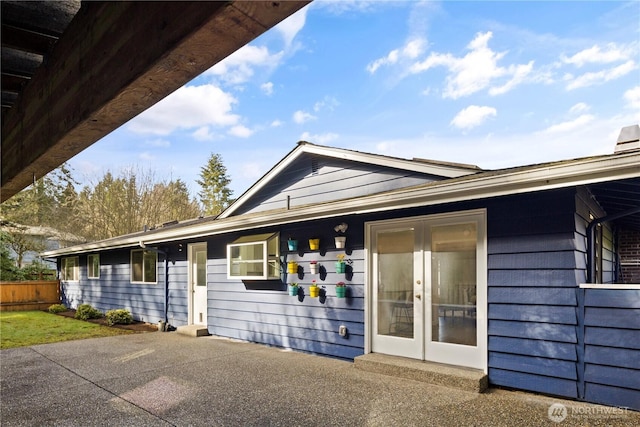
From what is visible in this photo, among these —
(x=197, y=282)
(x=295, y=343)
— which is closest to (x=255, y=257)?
(x=295, y=343)

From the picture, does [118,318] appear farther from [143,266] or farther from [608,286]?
[608,286]

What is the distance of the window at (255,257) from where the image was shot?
22.2 ft

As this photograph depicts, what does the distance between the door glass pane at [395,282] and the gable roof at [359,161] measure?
0.90m

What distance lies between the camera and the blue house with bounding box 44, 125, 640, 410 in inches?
150

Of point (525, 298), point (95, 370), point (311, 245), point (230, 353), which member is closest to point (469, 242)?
point (525, 298)

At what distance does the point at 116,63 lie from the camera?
1.20 m

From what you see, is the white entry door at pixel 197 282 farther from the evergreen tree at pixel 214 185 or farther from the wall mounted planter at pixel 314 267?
the evergreen tree at pixel 214 185

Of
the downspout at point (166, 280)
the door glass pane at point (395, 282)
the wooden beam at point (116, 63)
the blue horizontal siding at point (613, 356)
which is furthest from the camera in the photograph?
the downspout at point (166, 280)

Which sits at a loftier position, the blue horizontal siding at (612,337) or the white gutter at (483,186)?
the white gutter at (483,186)

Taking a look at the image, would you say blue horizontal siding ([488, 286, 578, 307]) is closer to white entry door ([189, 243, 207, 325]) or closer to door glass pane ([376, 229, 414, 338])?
door glass pane ([376, 229, 414, 338])

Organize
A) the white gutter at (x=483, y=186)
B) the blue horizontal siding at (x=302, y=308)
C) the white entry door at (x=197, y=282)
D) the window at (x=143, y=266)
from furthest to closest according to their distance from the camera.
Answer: the window at (x=143, y=266) < the white entry door at (x=197, y=282) < the blue horizontal siding at (x=302, y=308) < the white gutter at (x=483, y=186)

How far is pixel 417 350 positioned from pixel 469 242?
150cm

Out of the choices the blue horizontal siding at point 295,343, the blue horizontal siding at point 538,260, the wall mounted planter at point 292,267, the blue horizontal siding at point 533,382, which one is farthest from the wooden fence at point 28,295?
the blue horizontal siding at point 538,260

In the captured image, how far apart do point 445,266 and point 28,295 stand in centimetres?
1511
